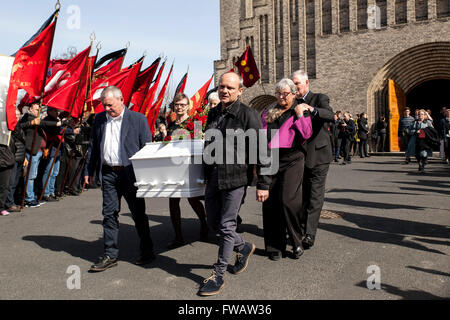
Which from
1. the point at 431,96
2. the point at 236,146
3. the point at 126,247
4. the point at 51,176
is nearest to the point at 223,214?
the point at 236,146

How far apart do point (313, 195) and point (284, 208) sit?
0.62 meters

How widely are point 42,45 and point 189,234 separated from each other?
4921 mm

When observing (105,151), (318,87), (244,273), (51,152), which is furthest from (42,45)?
(318,87)

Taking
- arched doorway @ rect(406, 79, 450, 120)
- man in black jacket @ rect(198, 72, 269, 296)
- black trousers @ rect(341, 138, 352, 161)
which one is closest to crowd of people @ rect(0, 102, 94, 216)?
man in black jacket @ rect(198, 72, 269, 296)

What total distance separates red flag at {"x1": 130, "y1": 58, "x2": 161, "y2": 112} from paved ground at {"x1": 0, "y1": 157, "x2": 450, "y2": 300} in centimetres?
448

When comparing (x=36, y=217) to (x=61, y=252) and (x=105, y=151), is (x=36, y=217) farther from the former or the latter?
(x=105, y=151)

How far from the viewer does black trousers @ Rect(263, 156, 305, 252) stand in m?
4.62

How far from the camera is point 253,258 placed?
4734 millimetres

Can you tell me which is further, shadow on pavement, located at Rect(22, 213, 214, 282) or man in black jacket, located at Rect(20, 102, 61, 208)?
man in black jacket, located at Rect(20, 102, 61, 208)

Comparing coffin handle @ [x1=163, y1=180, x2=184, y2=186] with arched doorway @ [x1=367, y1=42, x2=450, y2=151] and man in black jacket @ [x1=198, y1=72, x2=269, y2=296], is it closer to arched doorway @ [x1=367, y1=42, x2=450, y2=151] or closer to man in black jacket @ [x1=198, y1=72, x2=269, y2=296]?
man in black jacket @ [x1=198, y1=72, x2=269, y2=296]

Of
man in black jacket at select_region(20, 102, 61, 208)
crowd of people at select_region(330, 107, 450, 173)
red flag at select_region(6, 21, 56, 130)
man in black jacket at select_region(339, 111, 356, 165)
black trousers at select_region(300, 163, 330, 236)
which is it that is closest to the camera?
black trousers at select_region(300, 163, 330, 236)

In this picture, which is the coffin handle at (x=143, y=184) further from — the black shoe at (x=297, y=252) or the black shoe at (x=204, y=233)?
the black shoe at (x=297, y=252)

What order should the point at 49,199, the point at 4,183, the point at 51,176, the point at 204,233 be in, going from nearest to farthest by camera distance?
the point at 204,233, the point at 4,183, the point at 49,199, the point at 51,176

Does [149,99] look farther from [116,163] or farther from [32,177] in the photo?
[116,163]
